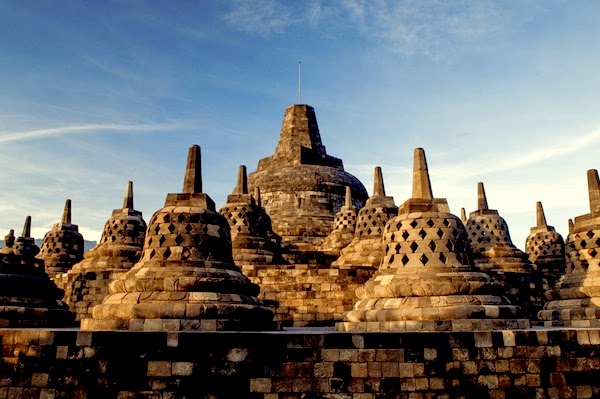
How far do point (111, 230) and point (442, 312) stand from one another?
14.2 m

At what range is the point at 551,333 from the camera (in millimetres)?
7527

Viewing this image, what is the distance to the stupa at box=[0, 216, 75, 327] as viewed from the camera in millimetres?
10812

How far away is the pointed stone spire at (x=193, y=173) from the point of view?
9938mm

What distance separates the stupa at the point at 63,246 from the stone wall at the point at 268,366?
52.6 feet

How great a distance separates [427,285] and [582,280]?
4429 mm

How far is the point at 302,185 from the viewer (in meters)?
28.2

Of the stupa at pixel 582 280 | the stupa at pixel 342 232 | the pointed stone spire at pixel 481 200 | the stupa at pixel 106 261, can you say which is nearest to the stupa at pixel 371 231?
the stupa at pixel 342 232

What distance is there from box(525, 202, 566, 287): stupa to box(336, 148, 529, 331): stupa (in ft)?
53.6

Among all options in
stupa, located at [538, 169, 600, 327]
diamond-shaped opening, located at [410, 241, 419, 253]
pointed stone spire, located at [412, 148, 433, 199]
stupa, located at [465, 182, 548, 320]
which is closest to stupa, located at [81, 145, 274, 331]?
diamond-shaped opening, located at [410, 241, 419, 253]

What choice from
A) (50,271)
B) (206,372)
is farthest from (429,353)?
(50,271)

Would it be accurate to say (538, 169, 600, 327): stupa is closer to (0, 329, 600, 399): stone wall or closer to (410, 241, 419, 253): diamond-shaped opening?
(0, 329, 600, 399): stone wall

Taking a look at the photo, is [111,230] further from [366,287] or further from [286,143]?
[286,143]

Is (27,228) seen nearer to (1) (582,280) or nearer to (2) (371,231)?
(2) (371,231)

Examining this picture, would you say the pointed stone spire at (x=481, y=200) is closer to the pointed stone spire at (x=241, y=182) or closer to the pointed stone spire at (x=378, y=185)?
the pointed stone spire at (x=378, y=185)
